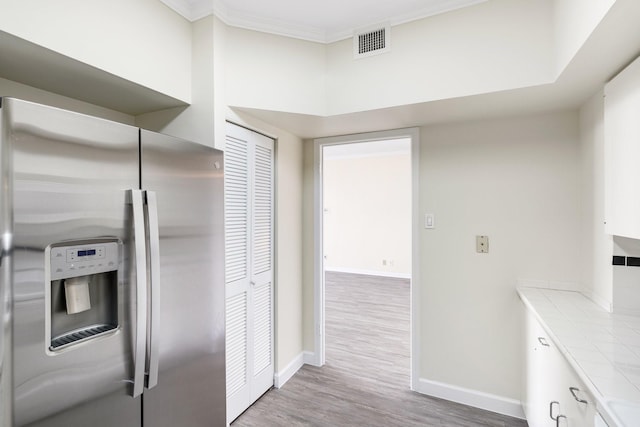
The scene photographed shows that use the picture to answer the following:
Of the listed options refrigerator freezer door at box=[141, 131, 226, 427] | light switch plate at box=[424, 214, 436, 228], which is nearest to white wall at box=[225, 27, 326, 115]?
refrigerator freezer door at box=[141, 131, 226, 427]

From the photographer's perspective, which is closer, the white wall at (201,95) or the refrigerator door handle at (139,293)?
the refrigerator door handle at (139,293)

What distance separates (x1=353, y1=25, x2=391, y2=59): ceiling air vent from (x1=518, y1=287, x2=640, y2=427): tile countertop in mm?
1906

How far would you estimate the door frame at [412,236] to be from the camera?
100.0 inches

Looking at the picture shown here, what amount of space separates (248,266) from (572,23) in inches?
91.7

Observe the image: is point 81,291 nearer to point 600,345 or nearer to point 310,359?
point 600,345

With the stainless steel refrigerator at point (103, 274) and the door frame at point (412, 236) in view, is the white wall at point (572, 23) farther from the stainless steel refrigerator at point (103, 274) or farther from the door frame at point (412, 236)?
the stainless steel refrigerator at point (103, 274)

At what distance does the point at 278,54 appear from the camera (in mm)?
2123

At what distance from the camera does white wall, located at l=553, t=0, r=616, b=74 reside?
116cm

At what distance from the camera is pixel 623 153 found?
1449mm

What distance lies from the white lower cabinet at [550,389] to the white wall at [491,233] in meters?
0.32

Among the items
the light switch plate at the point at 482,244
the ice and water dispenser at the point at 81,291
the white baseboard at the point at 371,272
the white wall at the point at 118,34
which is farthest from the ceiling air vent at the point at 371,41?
the white baseboard at the point at 371,272

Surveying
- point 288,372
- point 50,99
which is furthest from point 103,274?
point 288,372

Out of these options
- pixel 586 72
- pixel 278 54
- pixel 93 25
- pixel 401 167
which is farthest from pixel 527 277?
pixel 401 167

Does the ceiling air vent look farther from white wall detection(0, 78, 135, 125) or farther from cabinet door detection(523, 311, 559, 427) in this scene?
cabinet door detection(523, 311, 559, 427)
